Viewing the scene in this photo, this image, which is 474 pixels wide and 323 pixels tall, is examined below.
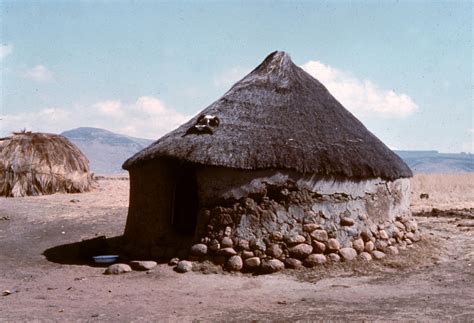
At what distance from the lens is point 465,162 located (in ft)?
422

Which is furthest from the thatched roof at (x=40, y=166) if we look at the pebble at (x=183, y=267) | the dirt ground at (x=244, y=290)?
the pebble at (x=183, y=267)

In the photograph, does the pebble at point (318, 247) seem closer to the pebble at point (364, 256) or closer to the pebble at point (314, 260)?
the pebble at point (314, 260)

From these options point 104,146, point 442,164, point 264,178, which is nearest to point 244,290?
point 264,178

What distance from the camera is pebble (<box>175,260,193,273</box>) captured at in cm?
842

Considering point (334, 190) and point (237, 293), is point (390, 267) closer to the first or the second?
point (334, 190)

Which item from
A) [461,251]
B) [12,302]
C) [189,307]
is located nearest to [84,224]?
[12,302]

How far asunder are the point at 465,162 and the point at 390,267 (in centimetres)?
13015

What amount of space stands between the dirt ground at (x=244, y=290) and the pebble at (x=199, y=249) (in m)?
0.45

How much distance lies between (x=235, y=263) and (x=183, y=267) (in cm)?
80

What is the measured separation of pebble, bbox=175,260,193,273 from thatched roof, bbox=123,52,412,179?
161cm

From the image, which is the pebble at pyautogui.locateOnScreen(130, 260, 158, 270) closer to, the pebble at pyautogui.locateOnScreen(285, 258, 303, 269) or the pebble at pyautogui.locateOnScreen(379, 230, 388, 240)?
the pebble at pyautogui.locateOnScreen(285, 258, 303, 269)

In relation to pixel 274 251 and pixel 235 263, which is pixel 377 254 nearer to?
pixel 274 251

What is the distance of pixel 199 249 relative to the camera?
28.7ft

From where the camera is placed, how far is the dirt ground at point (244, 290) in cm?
622
